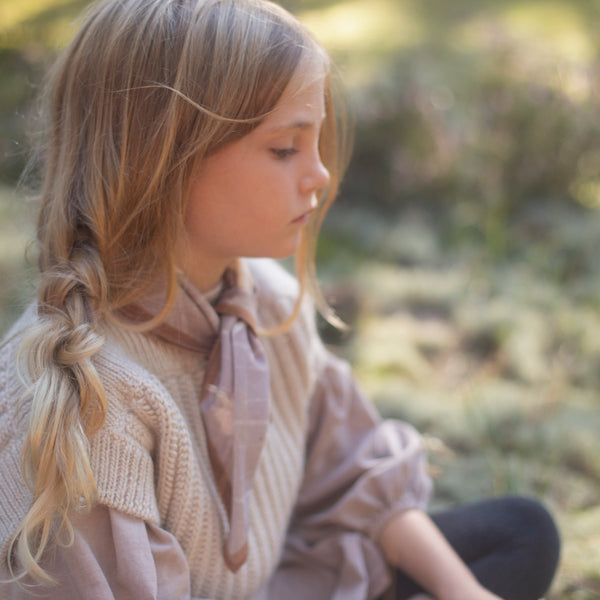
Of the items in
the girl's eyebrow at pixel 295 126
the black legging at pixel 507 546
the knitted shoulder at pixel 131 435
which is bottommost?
the black legging at pixel 507 546

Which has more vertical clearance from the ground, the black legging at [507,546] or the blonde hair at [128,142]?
the blonde hair at [128,142]

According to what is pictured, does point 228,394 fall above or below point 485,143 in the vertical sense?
above

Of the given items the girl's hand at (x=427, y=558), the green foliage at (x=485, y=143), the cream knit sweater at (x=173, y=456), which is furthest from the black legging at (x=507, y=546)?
the green foliage at (x=485, y=143)

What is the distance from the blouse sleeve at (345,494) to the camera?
1468 mm

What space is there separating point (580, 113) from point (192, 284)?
12.6 ft

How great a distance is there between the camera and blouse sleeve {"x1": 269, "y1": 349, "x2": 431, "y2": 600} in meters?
1.47

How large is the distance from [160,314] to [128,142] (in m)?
0.30

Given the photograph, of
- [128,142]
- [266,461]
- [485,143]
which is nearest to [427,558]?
[266,461]

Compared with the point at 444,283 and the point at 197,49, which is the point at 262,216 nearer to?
the point at 197,49

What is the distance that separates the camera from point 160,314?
46.4 inches

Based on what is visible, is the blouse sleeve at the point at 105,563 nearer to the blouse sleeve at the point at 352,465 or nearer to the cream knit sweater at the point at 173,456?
the cream knit sweater at the point at 173,456

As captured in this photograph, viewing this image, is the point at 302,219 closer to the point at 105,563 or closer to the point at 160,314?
the point at 160,314

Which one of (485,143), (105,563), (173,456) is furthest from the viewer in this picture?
(485,143)

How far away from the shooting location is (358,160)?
4.57 m
